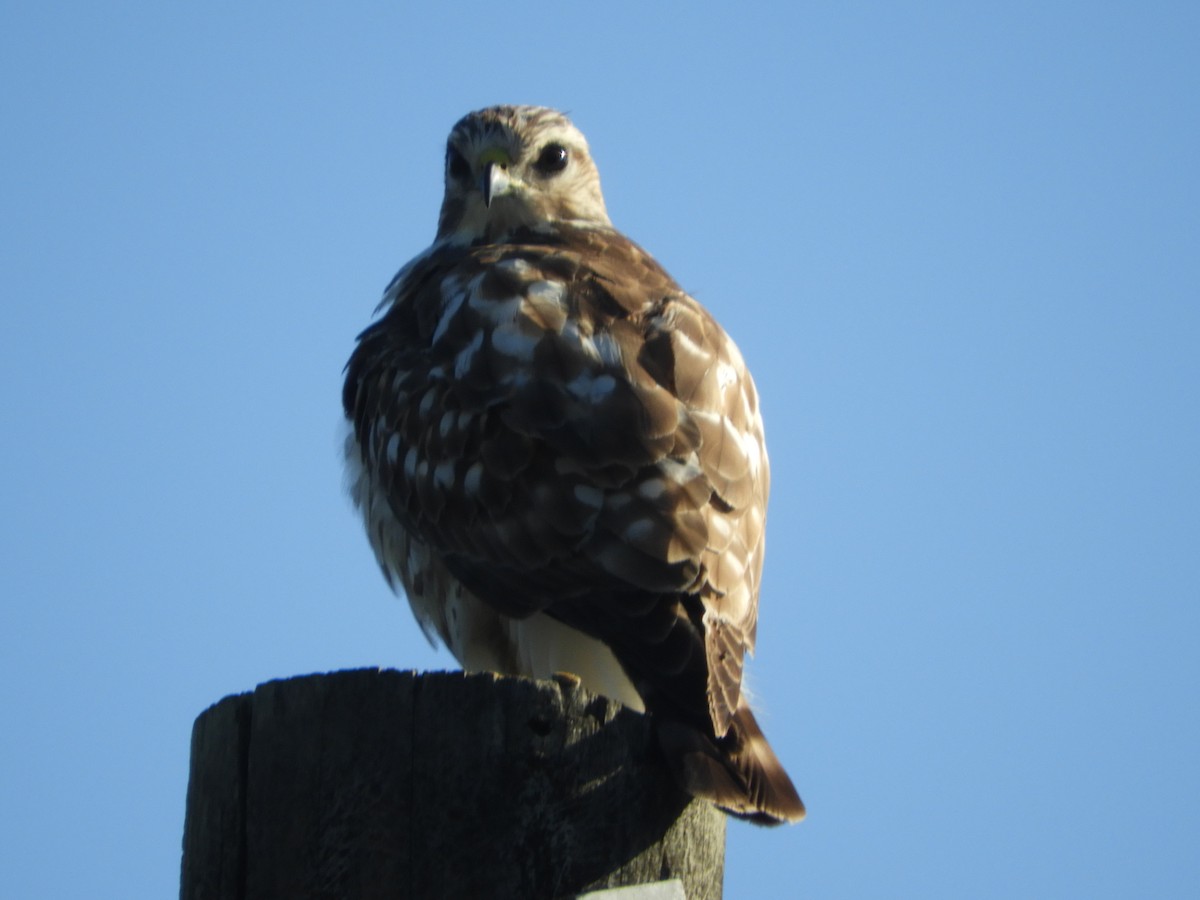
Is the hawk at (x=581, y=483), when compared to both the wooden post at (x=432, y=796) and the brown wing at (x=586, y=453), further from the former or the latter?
the wooden post at (x=432, y=796)

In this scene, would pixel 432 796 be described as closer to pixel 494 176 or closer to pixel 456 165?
pixel 494 176

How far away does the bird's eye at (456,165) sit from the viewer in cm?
643

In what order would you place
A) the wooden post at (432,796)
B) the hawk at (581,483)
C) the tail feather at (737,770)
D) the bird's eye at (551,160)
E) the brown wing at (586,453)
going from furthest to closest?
the bird's eye at (551,160) < the brown wing at (586,453) < the hawk at (581,483) < the tail feather at (737,770) < the wooden post at (432,796)

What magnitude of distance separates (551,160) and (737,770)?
371cm

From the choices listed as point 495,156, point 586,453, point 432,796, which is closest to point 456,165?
point 495,156

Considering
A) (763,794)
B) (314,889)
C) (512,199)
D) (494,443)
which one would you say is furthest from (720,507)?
(512,199)

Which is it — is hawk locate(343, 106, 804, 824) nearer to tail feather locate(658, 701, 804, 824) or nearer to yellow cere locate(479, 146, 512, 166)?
tail feather locate(658, 701, 804, 824)

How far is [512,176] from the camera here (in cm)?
627

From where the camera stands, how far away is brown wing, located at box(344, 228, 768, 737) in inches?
148

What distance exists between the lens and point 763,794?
319cm

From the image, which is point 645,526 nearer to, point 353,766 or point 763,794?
point 763,794

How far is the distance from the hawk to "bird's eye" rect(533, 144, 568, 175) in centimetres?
88

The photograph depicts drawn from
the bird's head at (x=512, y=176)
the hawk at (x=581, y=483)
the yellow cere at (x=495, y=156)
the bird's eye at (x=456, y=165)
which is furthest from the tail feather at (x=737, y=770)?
the bird's eye at (x=456, y=165)

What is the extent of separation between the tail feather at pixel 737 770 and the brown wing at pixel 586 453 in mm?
75
